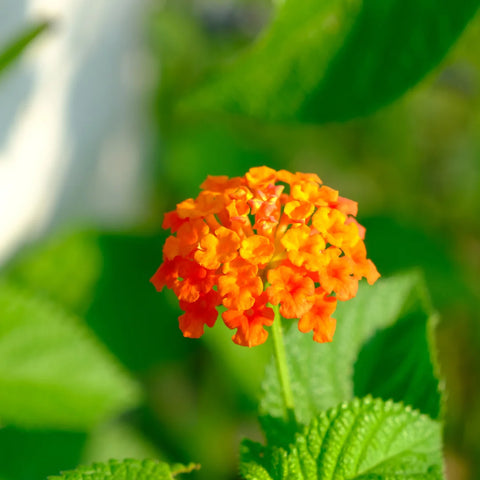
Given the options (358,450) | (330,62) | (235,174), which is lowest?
(358,450)

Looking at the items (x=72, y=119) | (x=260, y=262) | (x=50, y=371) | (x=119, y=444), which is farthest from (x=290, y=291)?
(x=72, y=119)

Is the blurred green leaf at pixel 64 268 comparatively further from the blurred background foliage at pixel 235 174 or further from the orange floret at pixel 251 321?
the orange floret at pixel 251 321

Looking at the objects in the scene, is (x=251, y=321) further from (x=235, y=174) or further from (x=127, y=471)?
(x=235, y=174)

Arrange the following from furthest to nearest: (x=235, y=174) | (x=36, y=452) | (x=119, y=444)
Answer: (x=235, y=174) < (x=119, y=444) < (x=36, y=452)

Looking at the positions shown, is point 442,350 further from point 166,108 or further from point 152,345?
point 166,108

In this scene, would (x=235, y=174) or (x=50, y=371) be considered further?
(x=235, y=174)

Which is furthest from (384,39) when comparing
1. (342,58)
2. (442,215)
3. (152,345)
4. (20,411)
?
(442,215)
